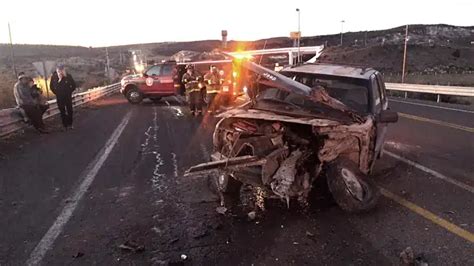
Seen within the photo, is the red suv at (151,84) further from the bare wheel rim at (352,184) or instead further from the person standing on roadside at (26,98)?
the bare wheel rim at (352,184)

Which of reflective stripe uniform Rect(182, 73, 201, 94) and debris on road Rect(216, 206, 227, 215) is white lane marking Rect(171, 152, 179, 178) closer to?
debris on road Rect(216, 206, 227, 215)

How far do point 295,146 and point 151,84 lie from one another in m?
20.4

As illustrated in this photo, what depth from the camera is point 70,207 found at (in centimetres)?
621

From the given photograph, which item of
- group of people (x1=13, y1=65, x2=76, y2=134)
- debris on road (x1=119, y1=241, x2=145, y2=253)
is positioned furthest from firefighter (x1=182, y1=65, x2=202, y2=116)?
debris on road (x1=119, y1=241, x2=145, y2=253)

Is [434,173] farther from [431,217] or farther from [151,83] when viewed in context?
[151,83]

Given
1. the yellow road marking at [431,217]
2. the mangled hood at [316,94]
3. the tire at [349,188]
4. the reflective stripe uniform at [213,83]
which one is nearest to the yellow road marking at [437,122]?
the reflective stripe uniform at [213,83]

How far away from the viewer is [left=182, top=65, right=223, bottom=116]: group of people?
56.1 feet

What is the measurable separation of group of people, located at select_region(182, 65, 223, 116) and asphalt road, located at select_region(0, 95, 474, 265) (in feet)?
24.4

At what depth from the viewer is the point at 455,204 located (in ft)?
20.3

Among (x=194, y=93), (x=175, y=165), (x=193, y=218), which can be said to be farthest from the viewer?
(x=194, y=93)

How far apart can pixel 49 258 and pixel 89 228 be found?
0.85m

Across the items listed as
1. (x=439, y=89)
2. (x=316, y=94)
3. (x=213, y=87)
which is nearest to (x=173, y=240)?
(x=316, y=94)

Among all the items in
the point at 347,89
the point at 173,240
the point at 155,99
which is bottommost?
the point at 155,99

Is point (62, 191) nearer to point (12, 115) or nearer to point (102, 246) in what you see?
point (102, 246)
